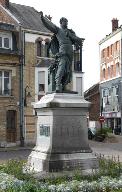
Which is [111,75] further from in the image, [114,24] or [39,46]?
[39,46]

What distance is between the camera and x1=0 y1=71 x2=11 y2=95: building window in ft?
123

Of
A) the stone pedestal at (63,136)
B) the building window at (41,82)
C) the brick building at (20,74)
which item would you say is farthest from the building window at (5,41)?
the stone pedestal at (63,136)

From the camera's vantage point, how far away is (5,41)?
125 ft

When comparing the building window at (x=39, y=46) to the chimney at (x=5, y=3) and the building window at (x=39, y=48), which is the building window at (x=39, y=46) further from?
the chimney at (x=5, y=3)

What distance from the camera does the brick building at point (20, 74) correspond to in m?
37.7

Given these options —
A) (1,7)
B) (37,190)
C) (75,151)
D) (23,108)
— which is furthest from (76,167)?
(1,7)

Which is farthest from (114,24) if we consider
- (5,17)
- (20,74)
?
(20,74)

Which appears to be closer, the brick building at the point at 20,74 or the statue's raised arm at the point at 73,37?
the statue's raised arm at the point at 73,37

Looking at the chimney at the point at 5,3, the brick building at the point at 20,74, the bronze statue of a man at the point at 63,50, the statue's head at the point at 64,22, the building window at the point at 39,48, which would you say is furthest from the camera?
the chimney at the point at 5,3

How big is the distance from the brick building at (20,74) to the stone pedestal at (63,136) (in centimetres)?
2336

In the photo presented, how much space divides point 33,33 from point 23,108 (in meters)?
6.42

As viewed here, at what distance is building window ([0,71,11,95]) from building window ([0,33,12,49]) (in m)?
2.15

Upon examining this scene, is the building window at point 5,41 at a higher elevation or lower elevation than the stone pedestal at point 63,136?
higher

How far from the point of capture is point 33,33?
39.3 meters
